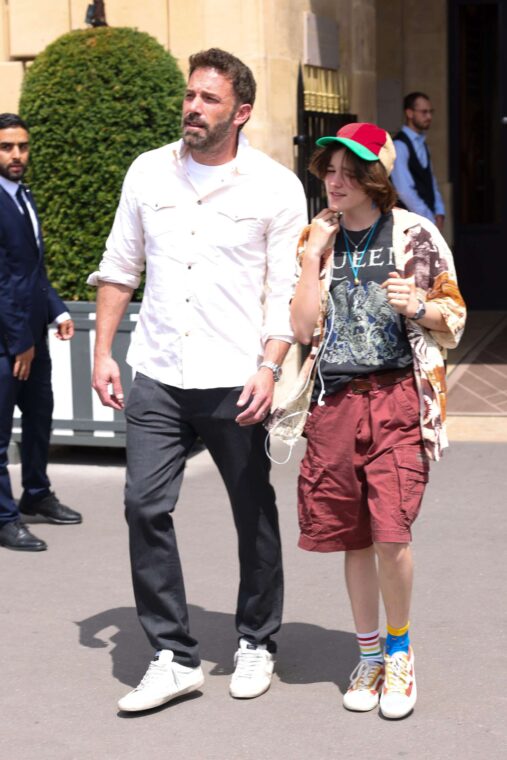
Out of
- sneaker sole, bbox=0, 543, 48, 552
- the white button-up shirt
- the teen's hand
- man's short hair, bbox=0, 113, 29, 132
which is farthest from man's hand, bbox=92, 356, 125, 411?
man's short hair, bbox=0, 113, 29, 132

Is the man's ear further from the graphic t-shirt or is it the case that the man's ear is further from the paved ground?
the paved ground

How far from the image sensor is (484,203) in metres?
14.4

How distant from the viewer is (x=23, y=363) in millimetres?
6832

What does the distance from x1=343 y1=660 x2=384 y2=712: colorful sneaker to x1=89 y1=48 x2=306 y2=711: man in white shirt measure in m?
0.31

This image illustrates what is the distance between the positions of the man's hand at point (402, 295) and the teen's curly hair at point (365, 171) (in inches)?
11.9

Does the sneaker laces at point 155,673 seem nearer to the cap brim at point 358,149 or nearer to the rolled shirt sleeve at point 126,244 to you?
the rolled shirt sleeve at point 126,244

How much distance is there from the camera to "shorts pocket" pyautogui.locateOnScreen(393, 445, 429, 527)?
4.54 meters

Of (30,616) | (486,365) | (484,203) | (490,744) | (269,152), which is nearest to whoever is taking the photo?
(490,744)

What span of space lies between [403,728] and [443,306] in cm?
127

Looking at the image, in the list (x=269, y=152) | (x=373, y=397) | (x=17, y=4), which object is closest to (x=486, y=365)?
(x=269, y=152)

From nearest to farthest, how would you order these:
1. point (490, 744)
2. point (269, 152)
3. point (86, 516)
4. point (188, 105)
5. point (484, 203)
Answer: point (490, 744), point (188, 105), point (86, 516), point (269, 152), point (484, 203)

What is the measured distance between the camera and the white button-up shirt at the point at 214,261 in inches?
186

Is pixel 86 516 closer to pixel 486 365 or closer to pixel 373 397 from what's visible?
pixel 373 397

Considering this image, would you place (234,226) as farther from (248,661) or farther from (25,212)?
(25,212)
